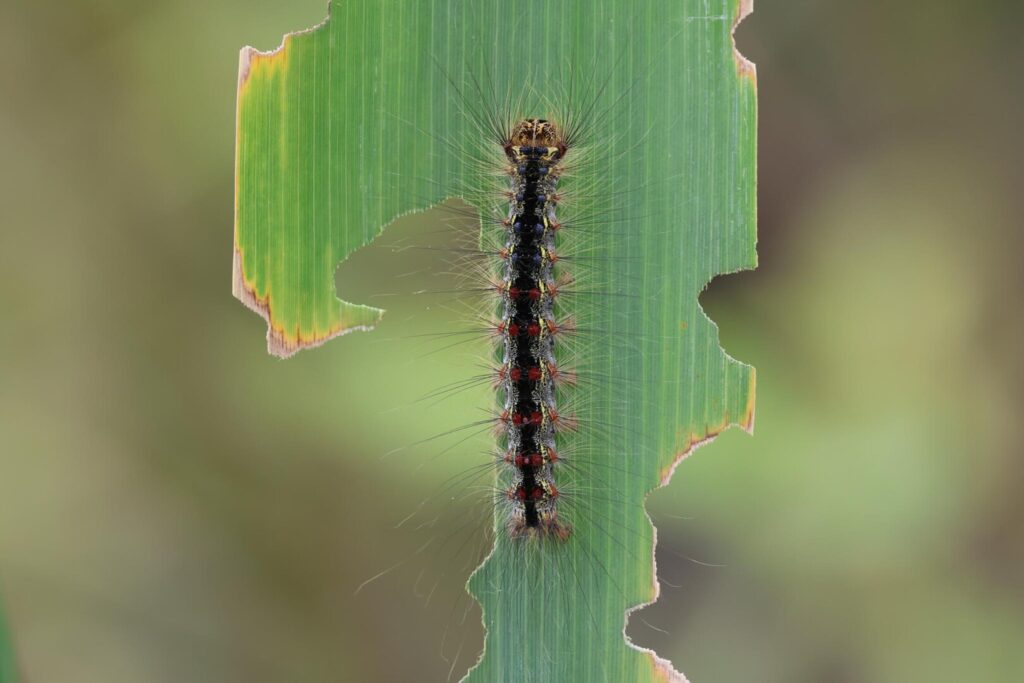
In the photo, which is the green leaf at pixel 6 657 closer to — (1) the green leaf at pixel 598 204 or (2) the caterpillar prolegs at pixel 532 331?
(1) the green leaf at pixel 598 204

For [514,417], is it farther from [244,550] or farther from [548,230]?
[244,550]

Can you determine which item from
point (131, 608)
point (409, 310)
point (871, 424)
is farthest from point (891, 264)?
point (131, 608)

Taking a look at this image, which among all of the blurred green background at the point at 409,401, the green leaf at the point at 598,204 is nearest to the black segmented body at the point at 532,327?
the green leaf at the point at 598,204

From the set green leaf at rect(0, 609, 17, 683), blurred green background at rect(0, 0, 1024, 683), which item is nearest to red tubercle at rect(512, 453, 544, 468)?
blurred green background at rect(0, 0, 1024, 683)

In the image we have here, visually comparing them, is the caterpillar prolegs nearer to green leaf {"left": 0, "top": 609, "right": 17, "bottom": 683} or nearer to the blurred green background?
the blurred green background

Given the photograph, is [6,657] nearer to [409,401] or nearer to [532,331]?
[409,401]

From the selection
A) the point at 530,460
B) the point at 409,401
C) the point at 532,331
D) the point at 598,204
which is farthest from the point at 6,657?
the point at 598,204
